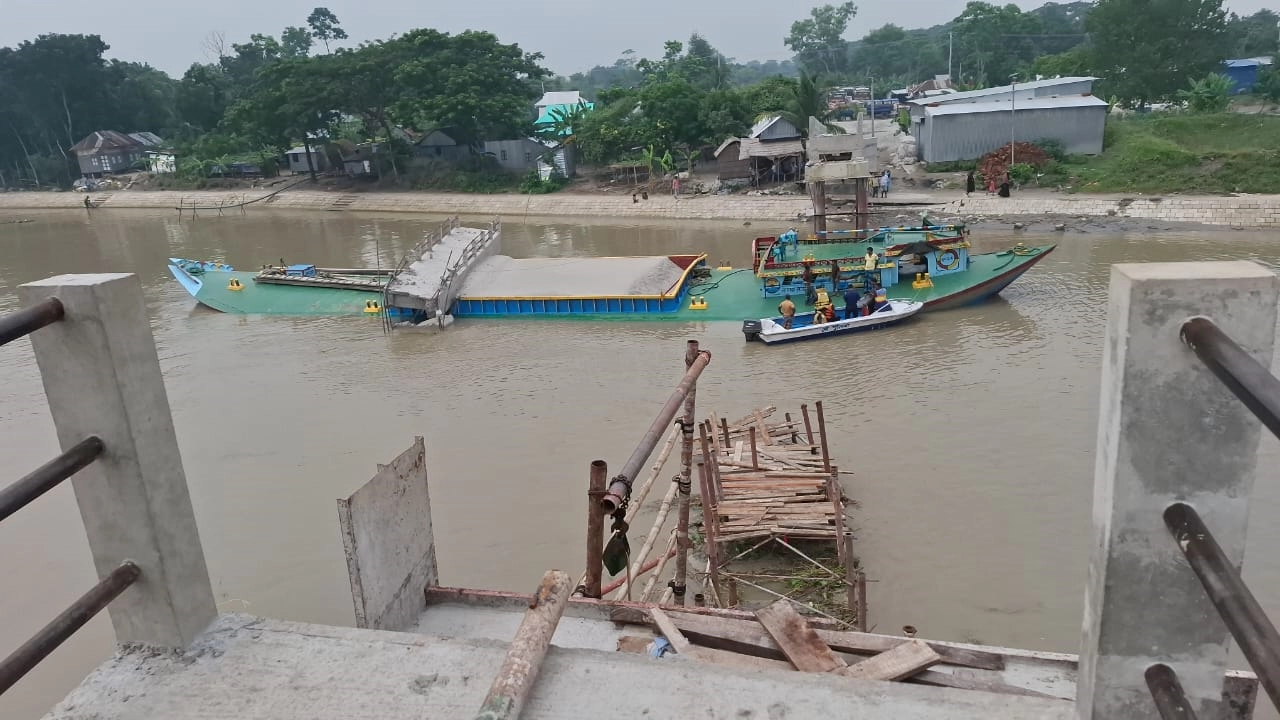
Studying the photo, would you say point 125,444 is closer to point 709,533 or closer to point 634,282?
point 709,533

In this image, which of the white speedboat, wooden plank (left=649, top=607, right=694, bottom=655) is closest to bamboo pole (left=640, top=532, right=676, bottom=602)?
wooden plank (left=649, top=607, right=694, bottom=655)

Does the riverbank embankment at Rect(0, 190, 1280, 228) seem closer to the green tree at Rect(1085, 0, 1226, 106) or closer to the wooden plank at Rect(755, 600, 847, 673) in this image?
the green tree at Rect(1085, 0, 1226, 106)

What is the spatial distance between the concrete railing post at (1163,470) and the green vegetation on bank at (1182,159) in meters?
30.5

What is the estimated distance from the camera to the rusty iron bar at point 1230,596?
4.54 feet

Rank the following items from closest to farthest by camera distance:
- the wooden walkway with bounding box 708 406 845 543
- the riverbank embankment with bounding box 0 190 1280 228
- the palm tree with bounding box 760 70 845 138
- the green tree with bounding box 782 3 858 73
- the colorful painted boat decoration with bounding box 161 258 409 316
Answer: the wooden walkway with bounding box 708 406 845 543 → the colorful painted boat decoration with bounding box 161 258 409 316 → the riverbank embankment with bounding box 0 190 1280 228 → the palm tree with bounding box 760 70 845 138 → the green tree with bounding box 782 3 858 73

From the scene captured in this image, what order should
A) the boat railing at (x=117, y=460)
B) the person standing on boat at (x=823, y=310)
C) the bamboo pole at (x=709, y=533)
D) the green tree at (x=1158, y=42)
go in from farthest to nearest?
1. the green tree at (x=1158, y=42)
2. the person standing on boat at (x=823, y=310)
3. the bamboo pole at (x=709, y=533)
4. the boat railing at (x=117, y=460)

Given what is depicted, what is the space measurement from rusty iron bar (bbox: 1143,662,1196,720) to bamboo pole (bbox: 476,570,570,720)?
1.55 metres

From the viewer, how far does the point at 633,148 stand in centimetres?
3962

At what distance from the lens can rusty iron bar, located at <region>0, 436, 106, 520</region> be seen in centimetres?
188

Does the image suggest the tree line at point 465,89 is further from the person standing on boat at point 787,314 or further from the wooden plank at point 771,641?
the wooden plank at point 771,641

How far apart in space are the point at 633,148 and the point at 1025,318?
2516 centimetres

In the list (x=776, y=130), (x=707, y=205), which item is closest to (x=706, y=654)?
(x=707, y=205)

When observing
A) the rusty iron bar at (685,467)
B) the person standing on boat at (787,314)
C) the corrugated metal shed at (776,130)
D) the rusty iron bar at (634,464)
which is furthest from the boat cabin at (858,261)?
the corrugated metal shed at (776,130)

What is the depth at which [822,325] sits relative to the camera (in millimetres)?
16703
